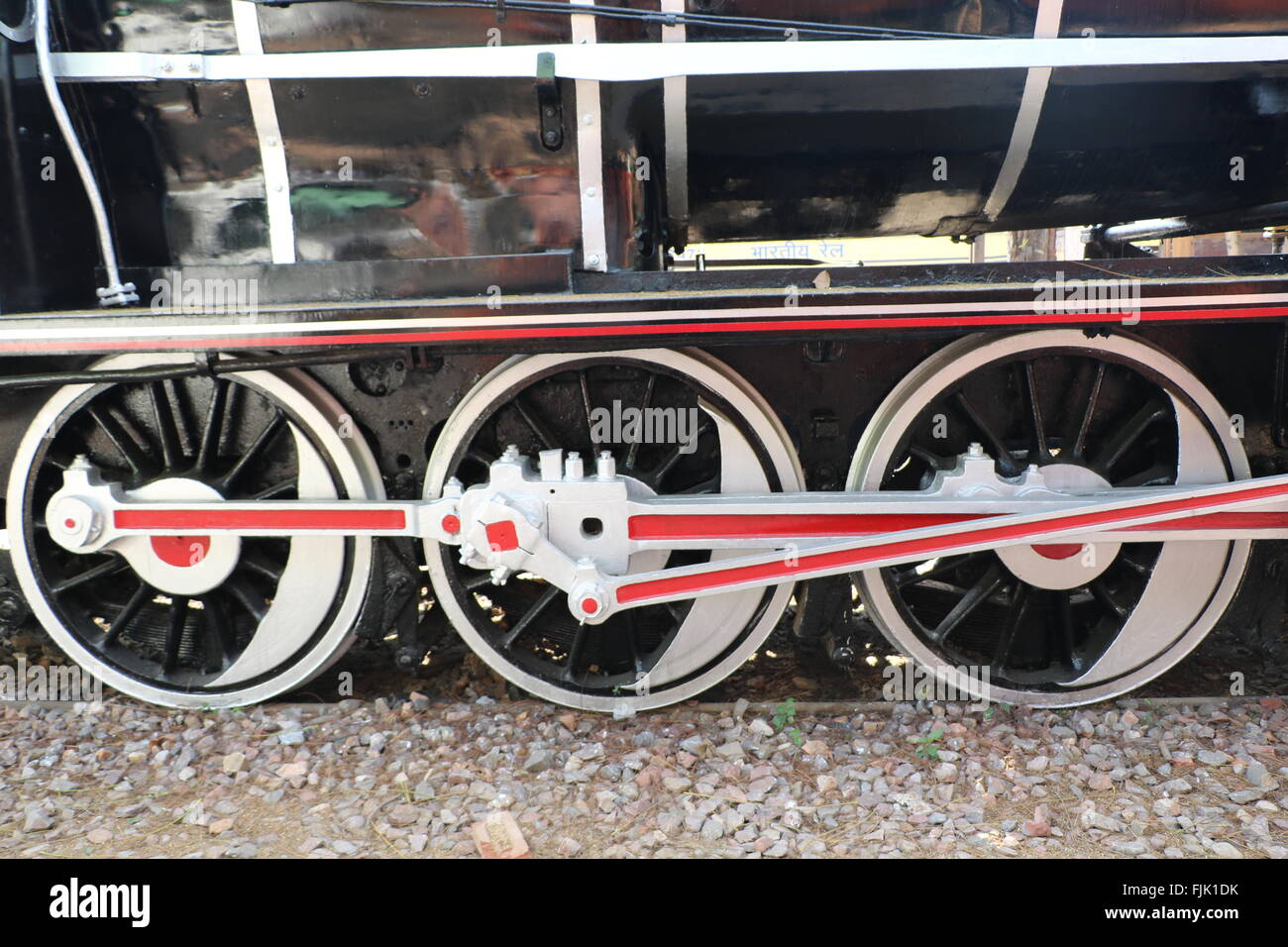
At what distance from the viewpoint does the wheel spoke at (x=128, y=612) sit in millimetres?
2756

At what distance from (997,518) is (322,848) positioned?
1.92 meters

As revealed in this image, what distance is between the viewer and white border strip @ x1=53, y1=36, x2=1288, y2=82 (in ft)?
7.36

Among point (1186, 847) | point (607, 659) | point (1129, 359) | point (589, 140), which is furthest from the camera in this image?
point (607, 659)

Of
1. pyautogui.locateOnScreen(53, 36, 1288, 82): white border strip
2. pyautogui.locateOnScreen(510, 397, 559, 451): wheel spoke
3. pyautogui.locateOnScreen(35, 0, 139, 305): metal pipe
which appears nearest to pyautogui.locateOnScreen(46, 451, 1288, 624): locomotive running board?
pyautogui.locateOnScreen(510, 397, 559, 451): wheel spoke

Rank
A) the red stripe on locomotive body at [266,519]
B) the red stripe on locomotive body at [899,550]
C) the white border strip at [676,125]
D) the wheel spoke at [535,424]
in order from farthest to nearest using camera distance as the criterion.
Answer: the wheel spoke at [535,424] → the red stripe on locomotive body at [266,519] → the red stripe on locomotive body at [899,550] → the white border strip at [676,125]

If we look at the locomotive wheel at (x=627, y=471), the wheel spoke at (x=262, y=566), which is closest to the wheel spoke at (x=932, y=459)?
the locomotive wheel at (x=627, y=471)

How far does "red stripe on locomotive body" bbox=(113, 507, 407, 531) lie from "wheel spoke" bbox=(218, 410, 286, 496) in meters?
0.15

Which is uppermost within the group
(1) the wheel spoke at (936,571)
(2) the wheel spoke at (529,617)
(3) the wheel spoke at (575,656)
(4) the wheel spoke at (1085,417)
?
(4) the wheel spoke at (1085,417)

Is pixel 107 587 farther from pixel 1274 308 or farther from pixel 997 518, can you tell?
pixel 1274 308

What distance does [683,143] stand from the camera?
2.45 meters

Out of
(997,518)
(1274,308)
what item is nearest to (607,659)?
(997,518)

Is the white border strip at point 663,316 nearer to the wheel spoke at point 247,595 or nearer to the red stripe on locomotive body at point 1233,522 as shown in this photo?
the red stripe on locomotive body at point 1233,522

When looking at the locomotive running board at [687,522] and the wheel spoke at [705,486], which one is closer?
the locomotive running board at [687,522]

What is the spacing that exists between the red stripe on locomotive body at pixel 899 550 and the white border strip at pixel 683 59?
3.76 ft
